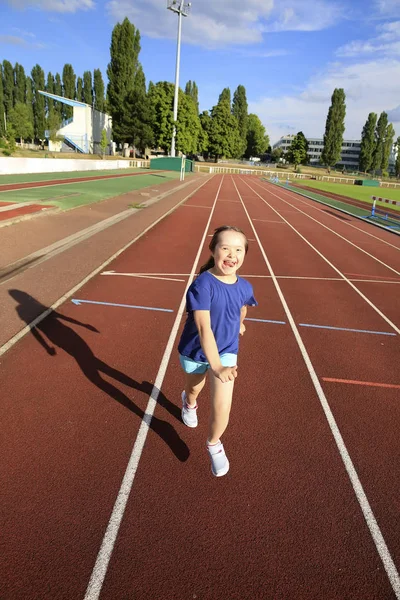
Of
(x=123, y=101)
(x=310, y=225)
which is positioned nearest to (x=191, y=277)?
(x=310, y=225)

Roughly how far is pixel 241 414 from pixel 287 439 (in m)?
0.52

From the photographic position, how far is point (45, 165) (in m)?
32.4

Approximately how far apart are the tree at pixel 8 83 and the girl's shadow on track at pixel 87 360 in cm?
9331

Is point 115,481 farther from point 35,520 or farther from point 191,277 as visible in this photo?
point 191,277

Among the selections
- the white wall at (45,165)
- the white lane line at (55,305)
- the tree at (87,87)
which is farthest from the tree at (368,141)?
the white lane line at (55,305)

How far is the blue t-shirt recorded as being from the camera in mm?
2387

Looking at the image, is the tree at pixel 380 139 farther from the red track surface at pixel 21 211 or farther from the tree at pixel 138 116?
the red track surface at pixel 21 211

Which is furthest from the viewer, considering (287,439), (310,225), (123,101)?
(123,101)

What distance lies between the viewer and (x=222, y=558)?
7.63 feet

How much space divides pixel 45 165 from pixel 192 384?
114ft

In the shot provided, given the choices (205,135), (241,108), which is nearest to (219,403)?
(205,135)

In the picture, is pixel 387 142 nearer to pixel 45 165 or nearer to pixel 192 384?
pixel 45 165

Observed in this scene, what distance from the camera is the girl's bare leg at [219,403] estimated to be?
2.51 meters

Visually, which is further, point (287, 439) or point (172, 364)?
point (172, 364)
